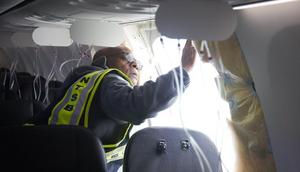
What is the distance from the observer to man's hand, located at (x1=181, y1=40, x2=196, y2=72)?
41.0 inches

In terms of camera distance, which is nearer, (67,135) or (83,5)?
(67,135)

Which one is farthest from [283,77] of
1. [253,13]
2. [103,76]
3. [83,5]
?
[83,5]

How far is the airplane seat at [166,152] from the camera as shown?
4.34 feet

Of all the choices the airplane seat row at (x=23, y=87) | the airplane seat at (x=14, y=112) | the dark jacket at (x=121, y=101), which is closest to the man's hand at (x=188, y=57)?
the dark jacket at (x=121, y=101)

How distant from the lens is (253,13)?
1214mm

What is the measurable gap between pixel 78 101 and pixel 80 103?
0.02 meters

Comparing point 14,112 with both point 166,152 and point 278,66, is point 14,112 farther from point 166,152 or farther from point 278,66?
point 278,66

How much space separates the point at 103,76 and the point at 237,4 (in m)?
0.67

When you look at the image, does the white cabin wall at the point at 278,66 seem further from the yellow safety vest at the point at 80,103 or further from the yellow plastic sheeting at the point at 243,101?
the yellow safety vest at the point at 80,103

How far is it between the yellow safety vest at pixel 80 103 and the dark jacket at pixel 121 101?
0.08 ft

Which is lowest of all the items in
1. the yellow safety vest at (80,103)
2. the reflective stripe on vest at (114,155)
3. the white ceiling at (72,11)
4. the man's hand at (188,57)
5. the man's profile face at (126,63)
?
the reflective stripe on vest at (114,155)

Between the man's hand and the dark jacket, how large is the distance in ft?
0.09

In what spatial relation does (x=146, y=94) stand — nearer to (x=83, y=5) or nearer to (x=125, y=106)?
(x=125, y=106)

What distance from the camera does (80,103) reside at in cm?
156
